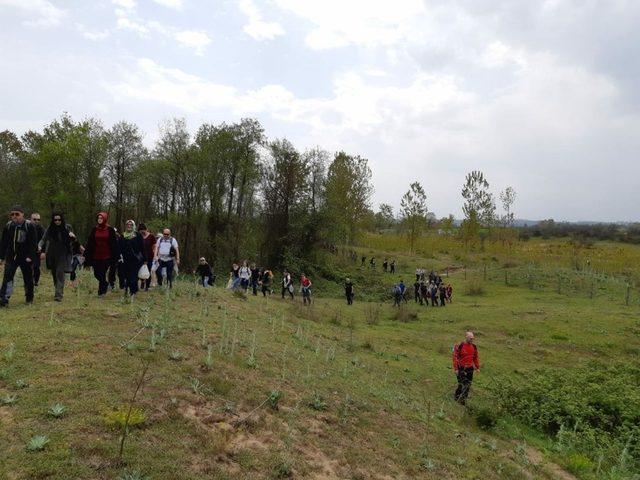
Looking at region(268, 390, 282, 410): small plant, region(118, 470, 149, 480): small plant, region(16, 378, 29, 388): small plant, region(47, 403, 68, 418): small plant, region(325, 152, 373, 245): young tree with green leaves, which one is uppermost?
region(325, 152, 373, 245): young tree with green leaves

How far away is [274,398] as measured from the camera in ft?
22.0

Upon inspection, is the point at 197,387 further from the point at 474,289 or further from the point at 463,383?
the point at 474,289

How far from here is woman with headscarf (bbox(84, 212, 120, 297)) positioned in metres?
9.95

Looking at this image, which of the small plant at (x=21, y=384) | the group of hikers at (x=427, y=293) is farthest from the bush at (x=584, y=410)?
the group of hikers at (x=427, y=293)

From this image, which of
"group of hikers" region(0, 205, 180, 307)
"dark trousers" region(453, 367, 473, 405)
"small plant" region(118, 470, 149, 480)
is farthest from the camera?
"dark trousers" region(453, 367, 473, 405)

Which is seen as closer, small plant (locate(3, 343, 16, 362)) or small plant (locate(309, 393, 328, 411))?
small plant (locate(3, 343, 16, 362))

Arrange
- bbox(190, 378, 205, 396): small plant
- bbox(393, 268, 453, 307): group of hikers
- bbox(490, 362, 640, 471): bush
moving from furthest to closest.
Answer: bbox(393, 268, 453, 307): group of hikers < bbox(490, 362, 640, 471): bush < bbox(190, 378, 205, 396): small plant

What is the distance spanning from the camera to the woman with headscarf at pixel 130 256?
10.5 meters

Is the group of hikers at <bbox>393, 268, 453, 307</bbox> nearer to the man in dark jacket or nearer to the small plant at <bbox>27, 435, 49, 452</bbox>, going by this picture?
the man in dark jacket

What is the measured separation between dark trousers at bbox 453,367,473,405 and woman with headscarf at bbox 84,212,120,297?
8.44 metres

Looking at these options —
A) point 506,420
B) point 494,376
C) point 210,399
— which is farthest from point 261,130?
point 210,399

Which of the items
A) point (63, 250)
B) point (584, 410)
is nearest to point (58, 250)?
point (63, 250)

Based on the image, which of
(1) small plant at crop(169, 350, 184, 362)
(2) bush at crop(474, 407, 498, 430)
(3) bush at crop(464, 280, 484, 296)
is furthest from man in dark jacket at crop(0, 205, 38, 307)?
(3) bush at crop(464, 280, 484, 296)

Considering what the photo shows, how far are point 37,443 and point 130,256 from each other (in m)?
6.61
